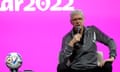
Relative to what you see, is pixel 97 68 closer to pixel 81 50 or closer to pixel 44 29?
pixel 81 50

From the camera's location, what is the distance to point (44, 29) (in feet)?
14.2

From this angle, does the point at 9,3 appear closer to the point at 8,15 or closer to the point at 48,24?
the point at 8,15

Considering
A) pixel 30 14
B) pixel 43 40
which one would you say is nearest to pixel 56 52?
pixel 43 40

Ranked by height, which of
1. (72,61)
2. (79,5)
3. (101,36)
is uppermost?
(79,5)

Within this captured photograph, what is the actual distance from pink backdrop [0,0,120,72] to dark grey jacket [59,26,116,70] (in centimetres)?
92

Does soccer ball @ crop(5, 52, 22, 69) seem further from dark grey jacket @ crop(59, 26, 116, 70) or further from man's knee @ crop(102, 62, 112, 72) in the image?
man's knee @ crop(102, 62, 112, 72)

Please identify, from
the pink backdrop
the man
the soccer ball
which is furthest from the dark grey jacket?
the pink backdrop

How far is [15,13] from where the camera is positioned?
434cm

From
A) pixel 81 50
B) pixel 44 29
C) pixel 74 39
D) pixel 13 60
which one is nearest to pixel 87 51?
pixel 81 50

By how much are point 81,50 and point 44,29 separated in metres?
1.14

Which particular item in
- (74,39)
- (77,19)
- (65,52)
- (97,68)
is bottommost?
(97,68)

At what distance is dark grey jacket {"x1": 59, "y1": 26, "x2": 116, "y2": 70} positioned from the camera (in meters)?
3.22

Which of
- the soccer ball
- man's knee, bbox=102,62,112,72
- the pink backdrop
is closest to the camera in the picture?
man's knee, bbox=102,62,112,72

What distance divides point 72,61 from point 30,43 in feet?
3.87
